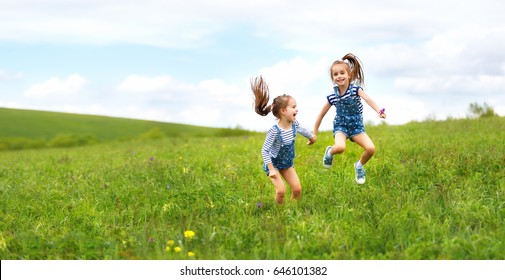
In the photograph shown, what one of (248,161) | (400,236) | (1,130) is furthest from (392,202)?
(1,130)

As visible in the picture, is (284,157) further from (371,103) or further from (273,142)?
(371,103)

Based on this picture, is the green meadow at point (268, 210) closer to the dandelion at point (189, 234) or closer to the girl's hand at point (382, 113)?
the dandelion at point (189, 234)

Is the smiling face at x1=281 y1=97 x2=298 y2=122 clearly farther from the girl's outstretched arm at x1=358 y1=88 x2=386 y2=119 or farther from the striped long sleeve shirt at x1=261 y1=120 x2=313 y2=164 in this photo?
the girl's outstretched arm at x1=358 y1=88 x2=386 y2=119

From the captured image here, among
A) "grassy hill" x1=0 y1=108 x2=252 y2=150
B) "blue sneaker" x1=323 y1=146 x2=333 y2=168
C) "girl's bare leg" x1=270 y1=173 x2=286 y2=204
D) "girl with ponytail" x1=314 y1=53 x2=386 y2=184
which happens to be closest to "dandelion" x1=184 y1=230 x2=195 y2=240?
"girl's bare leg" x1=270 y1=173 x2=286 y2=204

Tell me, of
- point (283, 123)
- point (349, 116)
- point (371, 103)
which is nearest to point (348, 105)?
point (349, 116)

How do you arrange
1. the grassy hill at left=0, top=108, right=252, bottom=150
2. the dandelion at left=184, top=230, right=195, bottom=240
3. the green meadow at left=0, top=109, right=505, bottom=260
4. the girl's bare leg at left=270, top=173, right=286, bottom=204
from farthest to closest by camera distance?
the grassy hill at left=0, top=108, right=252, bottom=150, the girl's bare leg at left=270, top=173, right=286, bottom=204, the dandelion at left=184, top=230, right=195, bottom=240, the green meadow at left=0, top=109, right=505, bottom=260

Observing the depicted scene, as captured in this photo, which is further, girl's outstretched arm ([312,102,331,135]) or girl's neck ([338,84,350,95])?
girl's outstretched arm ([312,102,331,135])

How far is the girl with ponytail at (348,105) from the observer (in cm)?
804

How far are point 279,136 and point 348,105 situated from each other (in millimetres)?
1395

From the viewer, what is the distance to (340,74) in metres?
8.02

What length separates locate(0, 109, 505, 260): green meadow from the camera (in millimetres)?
5699

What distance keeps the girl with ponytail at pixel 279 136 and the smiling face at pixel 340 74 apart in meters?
0.94

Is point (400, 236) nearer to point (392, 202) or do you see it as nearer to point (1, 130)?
point (392, 202)

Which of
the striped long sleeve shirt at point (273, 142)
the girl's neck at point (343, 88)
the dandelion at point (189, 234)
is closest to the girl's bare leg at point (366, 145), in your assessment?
the girl's neck at point (343, 88)
